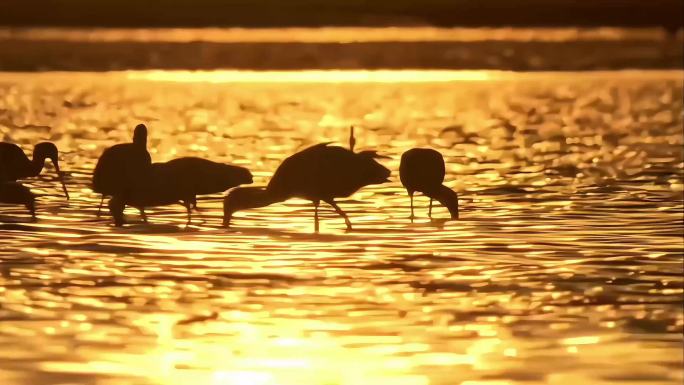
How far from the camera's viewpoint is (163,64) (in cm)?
5194

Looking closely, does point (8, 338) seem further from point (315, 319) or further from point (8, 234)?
point (8, 234)

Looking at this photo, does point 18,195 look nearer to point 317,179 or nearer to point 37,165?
point 37,165

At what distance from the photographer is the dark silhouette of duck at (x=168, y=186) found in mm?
14984

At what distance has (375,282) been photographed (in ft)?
39.3

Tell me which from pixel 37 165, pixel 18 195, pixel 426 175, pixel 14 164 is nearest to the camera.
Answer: pixel 18 195

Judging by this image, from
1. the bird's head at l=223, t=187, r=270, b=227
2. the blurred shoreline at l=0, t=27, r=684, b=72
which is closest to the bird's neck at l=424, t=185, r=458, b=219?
the bird's head at l=223, t=187, r=270, b=227

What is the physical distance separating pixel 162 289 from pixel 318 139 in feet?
49.8

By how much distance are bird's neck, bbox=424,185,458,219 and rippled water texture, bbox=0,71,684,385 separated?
19 centimetres

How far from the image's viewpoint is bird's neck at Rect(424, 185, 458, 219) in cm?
1570

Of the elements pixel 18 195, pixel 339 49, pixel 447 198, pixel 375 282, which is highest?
pixel 339 49

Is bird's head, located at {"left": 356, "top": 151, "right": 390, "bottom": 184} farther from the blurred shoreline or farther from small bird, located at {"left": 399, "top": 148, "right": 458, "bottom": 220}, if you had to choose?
the blurred shoreline

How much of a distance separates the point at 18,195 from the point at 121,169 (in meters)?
0.96

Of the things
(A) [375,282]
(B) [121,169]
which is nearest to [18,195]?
(B) [121,169]

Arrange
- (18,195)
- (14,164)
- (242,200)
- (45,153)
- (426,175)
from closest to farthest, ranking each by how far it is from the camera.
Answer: (242,200)
(18,195)
(426,175)
(14,164)
(45,153)
